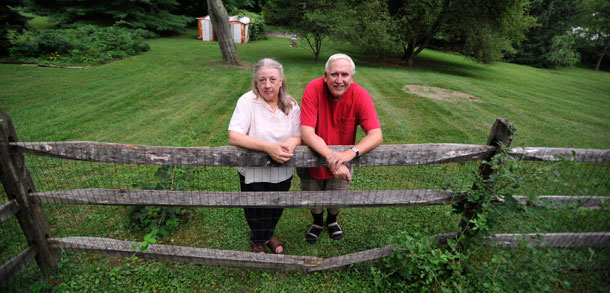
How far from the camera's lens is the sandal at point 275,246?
3.30 m

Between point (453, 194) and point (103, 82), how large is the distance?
10918 mm

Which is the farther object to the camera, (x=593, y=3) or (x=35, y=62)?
(x=593, y=3)

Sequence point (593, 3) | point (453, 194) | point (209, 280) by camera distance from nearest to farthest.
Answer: point (453, 194), point (209, 280), point (593, 3)

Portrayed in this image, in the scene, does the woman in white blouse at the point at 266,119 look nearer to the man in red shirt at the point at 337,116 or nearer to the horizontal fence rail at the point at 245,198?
the man in red shirt at the point at 337,116

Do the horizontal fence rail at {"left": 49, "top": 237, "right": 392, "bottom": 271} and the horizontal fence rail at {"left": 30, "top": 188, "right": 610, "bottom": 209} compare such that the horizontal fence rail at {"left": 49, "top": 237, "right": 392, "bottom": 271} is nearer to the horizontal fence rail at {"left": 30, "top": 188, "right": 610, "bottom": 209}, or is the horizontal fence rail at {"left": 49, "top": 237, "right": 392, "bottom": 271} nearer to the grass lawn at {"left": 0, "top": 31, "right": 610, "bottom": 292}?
the grass lawn at {"left": 0, "top": 31, "right": 610, "bottom": 292}

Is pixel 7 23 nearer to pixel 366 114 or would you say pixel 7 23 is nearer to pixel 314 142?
pixel 314 142

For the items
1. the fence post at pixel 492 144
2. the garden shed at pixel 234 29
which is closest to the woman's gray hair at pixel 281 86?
the fence post at pixel 492 144

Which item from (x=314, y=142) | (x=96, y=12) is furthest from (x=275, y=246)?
(x=96, y=12)

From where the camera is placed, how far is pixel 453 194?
2.69m

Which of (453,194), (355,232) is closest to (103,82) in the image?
(355,232)

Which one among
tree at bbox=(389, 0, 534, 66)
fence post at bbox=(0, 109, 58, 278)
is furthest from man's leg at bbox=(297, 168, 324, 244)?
tree at bbox=(389, 0, 534, 66)

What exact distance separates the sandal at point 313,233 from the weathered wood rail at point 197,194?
589mm

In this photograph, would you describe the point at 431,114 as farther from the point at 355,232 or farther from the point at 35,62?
the point at 35,62

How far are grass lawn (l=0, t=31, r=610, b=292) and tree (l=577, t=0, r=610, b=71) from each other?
25858 millimetres
